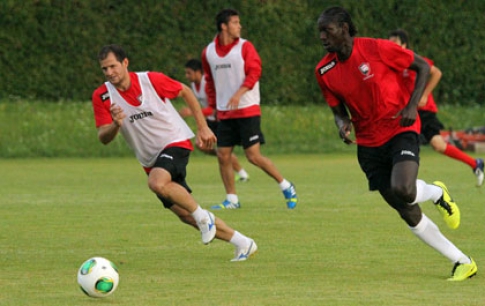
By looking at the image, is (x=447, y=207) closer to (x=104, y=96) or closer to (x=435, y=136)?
(x=104, y=96)

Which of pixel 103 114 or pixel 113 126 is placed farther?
pixel 103 114

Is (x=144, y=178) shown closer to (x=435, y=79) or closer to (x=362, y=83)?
(x=435, y=79)

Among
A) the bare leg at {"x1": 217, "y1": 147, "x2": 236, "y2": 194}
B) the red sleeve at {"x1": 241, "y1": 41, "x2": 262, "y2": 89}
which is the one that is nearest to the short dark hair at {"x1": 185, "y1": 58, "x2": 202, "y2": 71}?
the red sleeve at {"x1": 241, "y1": 41, "x2": 262, "y2": 89}

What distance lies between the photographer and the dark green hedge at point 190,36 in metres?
26.1

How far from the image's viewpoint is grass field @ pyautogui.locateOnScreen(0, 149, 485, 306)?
25.7ft

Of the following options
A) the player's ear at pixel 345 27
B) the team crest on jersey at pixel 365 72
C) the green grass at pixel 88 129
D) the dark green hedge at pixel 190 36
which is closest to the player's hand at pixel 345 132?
the team crest on jersey at pixel 365 72

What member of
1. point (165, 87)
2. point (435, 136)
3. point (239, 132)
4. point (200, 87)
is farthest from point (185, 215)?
point (200, 87)

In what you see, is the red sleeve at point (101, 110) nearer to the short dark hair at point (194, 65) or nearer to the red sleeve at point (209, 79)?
the red sleeve at point (209, 79)

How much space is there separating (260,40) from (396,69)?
18116 millimetres

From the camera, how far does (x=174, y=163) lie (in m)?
9.66

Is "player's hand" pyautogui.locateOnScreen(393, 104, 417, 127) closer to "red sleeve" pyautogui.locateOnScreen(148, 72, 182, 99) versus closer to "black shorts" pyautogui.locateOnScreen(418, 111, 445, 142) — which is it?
"red sleeve" pyautogui.locateOnScreen(148, 72, 182, 99)

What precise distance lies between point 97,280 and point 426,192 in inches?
110

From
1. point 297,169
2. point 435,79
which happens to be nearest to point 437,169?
point 297,169

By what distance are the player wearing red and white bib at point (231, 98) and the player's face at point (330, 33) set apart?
5390mm
